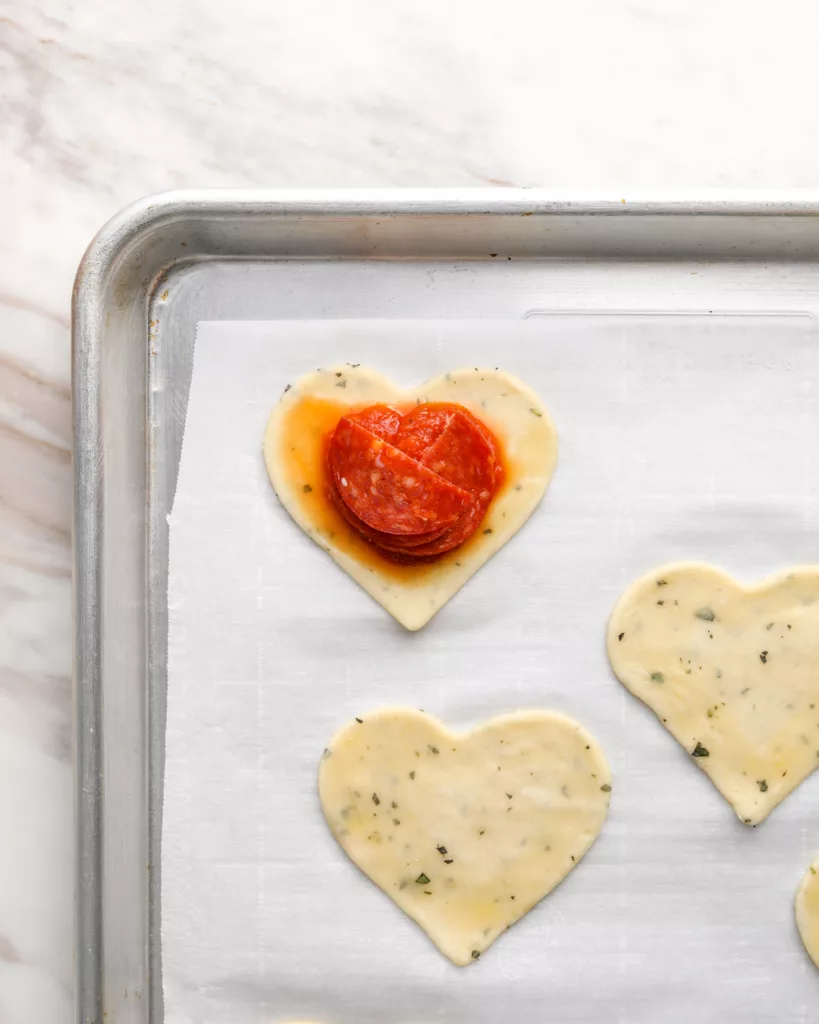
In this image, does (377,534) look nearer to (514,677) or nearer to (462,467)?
(462,467)

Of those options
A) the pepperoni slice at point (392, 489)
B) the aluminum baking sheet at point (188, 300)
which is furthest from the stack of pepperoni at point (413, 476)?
the aluminum baking sheet at point (188, 300)

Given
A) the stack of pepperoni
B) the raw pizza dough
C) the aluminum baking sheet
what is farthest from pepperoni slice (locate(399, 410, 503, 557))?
the raw pizza dough

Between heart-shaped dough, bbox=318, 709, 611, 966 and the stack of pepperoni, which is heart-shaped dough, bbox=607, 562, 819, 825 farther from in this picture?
the stack of pepperoni

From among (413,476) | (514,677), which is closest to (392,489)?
(413,476)

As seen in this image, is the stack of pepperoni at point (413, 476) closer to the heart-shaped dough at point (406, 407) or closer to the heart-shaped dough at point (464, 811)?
the heart-shaped dough at point (406, 407)

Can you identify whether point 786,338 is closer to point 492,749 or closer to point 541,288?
point 541,288

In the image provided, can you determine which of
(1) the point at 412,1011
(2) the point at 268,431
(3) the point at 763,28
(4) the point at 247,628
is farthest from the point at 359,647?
(3) the point at 763,28
